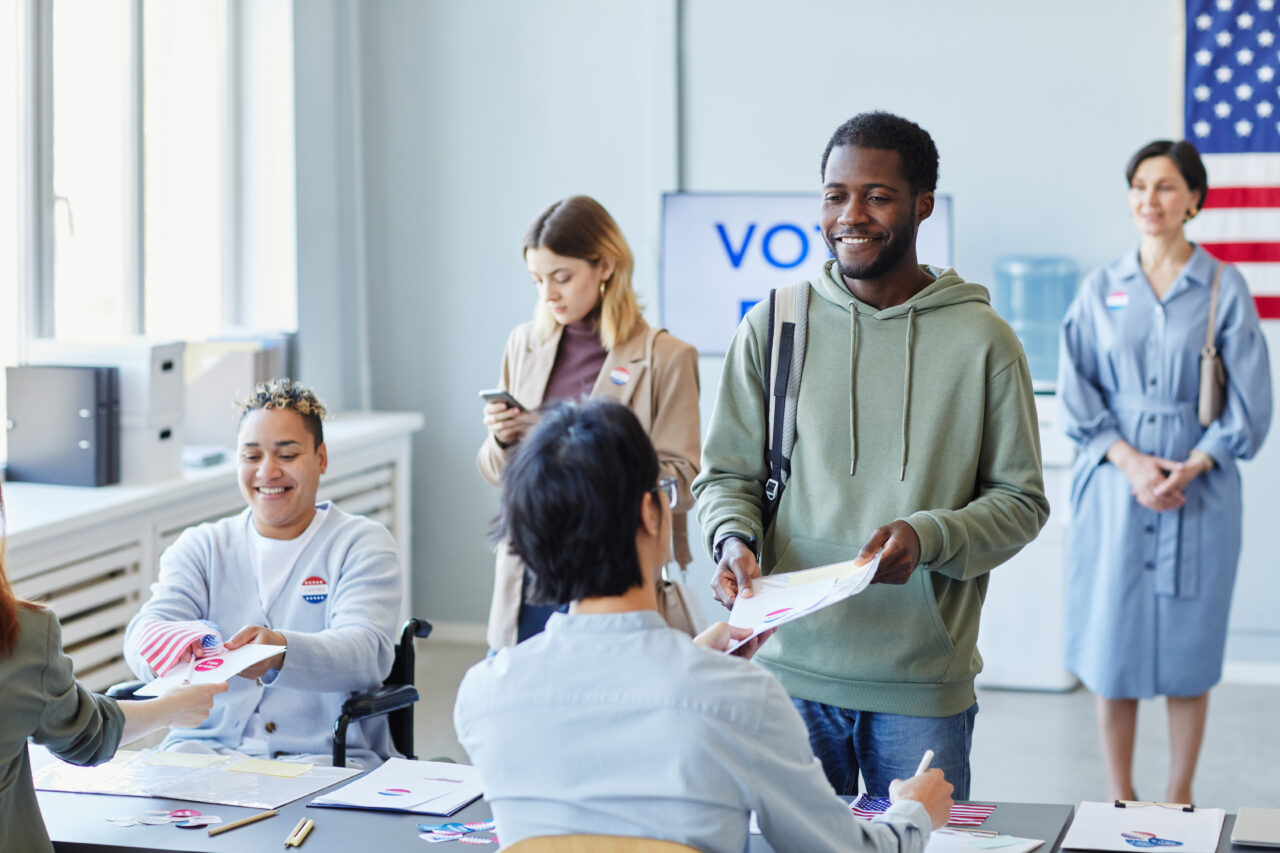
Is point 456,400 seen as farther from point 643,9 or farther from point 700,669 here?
point 700,669

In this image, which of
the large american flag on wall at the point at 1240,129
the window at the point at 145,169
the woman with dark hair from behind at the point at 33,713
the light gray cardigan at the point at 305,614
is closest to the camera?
the woman with dark hair from behind at the point at 33,713

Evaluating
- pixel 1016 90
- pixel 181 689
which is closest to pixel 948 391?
pixel 181 689

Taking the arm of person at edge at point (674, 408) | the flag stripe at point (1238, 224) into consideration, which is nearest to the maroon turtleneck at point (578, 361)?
the arm of person at edge at point (674, 408)

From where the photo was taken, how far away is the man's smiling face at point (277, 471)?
8.45 ft

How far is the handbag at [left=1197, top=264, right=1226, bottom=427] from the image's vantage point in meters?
3.61

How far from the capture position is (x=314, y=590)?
255 cm

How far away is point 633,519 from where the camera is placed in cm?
142

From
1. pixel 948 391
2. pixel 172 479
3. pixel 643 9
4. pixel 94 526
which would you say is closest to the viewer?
pixel 948 391

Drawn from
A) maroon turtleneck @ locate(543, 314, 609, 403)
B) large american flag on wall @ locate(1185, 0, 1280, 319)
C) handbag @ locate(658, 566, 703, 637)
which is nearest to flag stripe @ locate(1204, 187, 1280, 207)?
large american flag on wall @ locate(1185, 0, 1280, 319)

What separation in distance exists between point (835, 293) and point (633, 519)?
30.3 inches

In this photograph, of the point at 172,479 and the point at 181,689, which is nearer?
the point at 181,689

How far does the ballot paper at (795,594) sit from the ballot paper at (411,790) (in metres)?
0.47

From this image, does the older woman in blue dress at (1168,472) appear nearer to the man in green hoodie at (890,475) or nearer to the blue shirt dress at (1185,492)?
the blue shirt dress at (1185,492)

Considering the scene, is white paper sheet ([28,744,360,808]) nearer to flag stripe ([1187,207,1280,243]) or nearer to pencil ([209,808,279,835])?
pencil ([209,808,279,835])
